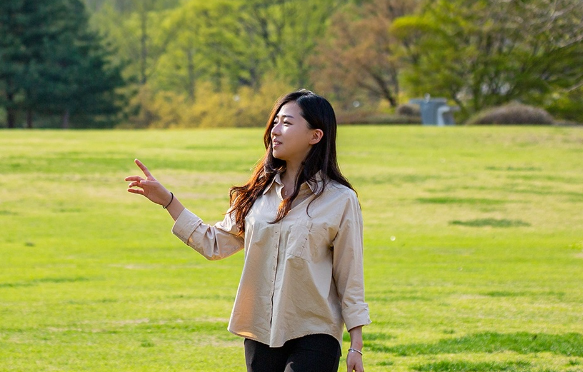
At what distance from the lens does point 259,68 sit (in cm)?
6894

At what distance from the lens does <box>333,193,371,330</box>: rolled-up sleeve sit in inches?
131

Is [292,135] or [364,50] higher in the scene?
[364,50]

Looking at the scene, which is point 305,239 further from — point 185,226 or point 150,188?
point 150,188

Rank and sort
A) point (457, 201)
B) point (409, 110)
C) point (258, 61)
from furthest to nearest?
point (258, 61), point (409, 110), point (457, 201)

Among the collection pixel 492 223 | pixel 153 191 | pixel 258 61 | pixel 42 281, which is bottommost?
pixel 492 223

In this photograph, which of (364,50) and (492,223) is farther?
(364,50)

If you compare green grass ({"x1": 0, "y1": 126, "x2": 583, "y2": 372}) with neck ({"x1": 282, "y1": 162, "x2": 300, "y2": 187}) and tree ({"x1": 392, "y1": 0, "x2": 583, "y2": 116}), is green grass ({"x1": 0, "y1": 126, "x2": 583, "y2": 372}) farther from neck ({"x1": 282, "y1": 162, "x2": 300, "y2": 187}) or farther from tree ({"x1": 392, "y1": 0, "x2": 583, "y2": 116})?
tree ({"x1": 392, "y1": 0, "x2": 583, "y2": 116})

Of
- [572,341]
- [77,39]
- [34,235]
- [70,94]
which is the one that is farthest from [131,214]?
[77,39]

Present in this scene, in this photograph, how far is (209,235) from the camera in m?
3.63

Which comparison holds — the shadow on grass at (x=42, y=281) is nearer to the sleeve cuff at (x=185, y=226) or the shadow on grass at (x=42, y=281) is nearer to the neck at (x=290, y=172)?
the sleeve cuff at (x=185, y=226)

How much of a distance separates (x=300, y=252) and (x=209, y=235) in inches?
19.1

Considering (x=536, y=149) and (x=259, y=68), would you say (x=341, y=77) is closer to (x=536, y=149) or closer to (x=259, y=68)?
(x=259, y=68)

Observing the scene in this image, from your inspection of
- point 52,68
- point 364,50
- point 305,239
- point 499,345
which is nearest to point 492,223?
point 499,345

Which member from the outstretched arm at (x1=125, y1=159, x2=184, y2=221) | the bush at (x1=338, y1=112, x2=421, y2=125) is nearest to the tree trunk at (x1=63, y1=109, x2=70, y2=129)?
the bush at (x1=338, y1=112, x2=421, y2=125)
